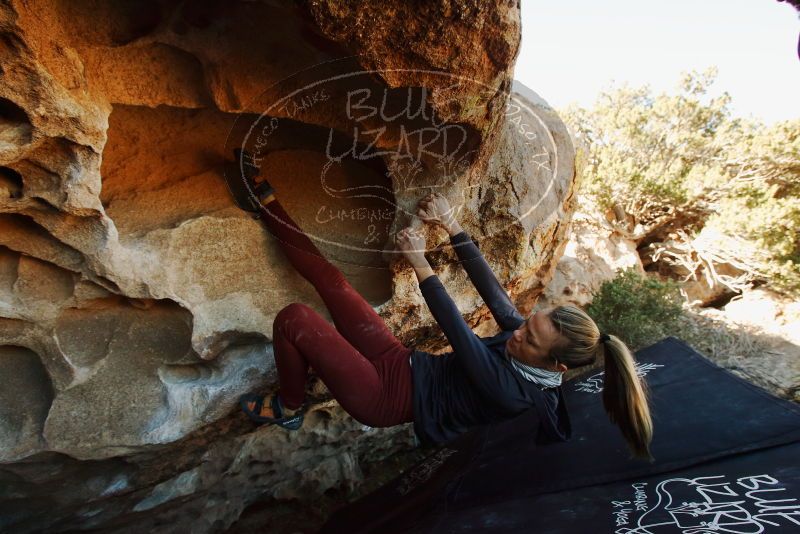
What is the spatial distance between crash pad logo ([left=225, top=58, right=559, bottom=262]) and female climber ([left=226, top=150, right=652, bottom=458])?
15 cm

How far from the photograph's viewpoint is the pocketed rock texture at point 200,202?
5.27 ft

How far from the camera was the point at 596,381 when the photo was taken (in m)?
3.24

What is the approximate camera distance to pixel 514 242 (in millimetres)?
2734

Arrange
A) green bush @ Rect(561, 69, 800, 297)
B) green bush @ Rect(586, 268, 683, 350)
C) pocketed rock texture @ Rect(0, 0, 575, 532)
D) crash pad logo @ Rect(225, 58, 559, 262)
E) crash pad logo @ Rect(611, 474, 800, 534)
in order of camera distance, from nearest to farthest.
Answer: pocketed rock texture @ Rect(0, 0, 575, 532)
crash pad logo @ Rect(611, 474, 800, 534)
crash pad logo @ Rect(225, 58, 559, 262)
green bush @ Rect(586, 268, 683, 350)
green bush @ Rect(561, 69, 800, 297)

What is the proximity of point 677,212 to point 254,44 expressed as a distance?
286 inches

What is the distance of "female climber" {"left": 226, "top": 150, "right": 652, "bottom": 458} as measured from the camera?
1812 millimetres

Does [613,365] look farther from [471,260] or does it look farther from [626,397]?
[471,260]

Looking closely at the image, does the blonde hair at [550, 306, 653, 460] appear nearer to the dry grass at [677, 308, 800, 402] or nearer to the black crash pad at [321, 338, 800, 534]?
the black crash pad at [321, 338, 800, 534]

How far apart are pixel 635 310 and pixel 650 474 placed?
109 inches

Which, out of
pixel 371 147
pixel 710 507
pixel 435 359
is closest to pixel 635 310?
pixel 710 507

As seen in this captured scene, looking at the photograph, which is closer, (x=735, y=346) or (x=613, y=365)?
(x=613, y=365)

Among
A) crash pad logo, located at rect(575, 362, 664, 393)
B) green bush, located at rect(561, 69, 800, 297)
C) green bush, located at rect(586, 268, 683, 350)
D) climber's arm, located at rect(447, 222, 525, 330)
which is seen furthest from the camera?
green bush, located at rect(561, 69, 800, 297)

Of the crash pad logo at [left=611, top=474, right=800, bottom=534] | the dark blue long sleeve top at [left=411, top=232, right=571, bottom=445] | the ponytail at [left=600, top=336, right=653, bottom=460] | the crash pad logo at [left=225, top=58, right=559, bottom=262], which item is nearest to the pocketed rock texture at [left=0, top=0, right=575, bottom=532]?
the crash pad logo at [left=225, top=58, right=559, bottom=262]

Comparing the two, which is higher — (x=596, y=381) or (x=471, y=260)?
(x=471, y=260)
